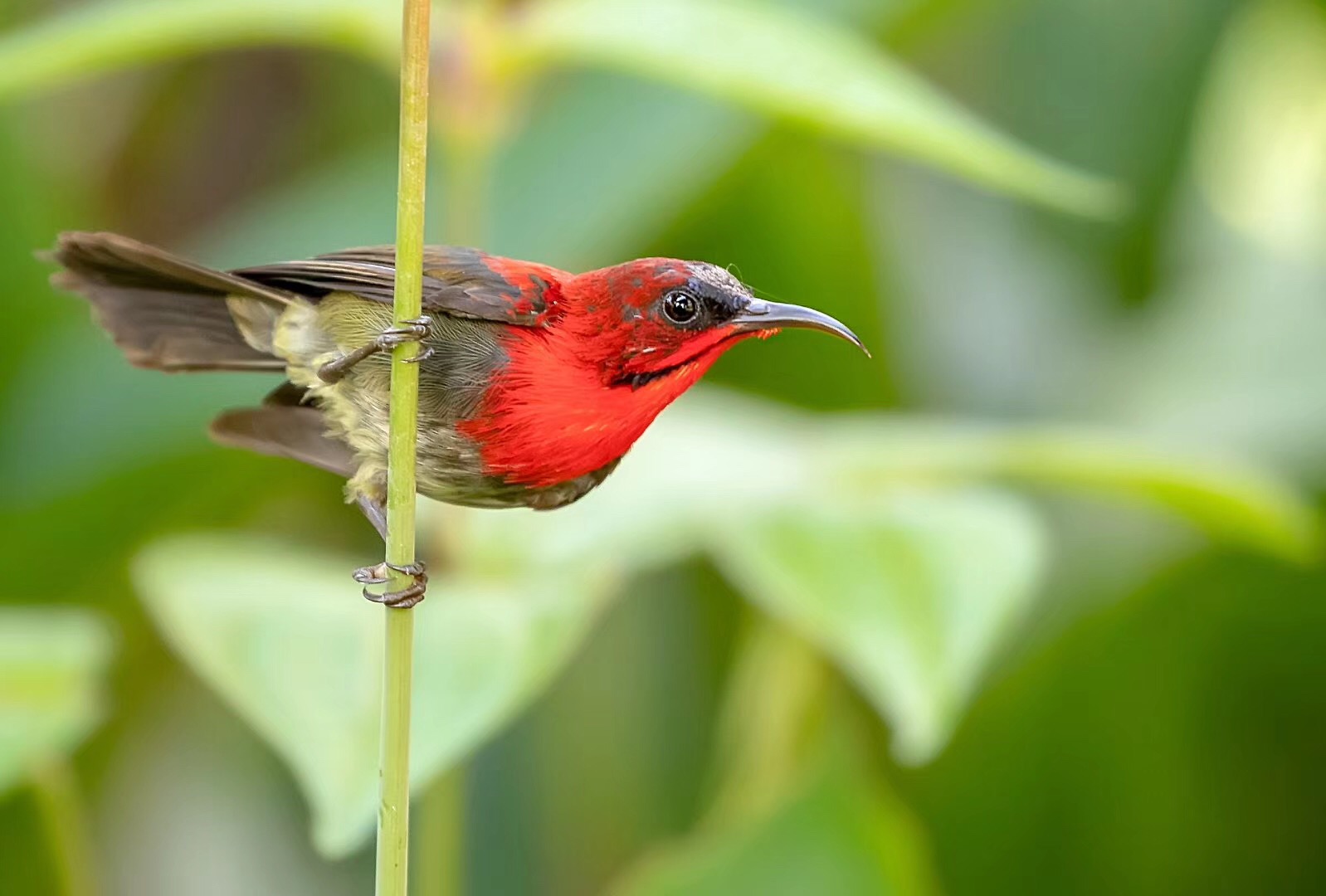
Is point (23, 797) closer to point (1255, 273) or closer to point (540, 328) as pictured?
point (540, 328)

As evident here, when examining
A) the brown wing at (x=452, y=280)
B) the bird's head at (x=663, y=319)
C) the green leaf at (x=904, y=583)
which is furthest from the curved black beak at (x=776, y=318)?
the green leaf at (x=904, y=583)

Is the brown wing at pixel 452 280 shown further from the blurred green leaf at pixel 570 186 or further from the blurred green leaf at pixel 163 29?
the blurred green leaf at pixel 570 186

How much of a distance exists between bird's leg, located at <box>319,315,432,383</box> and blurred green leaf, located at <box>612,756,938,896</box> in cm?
69

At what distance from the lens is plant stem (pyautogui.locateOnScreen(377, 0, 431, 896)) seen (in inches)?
25.6

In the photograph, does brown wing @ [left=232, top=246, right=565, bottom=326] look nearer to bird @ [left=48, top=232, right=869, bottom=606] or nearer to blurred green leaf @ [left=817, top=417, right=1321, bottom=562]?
bird @ [left=48, top=232, right=869, bottom=606]

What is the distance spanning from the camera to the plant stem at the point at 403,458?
651 mm

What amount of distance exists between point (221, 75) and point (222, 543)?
5.22 ft

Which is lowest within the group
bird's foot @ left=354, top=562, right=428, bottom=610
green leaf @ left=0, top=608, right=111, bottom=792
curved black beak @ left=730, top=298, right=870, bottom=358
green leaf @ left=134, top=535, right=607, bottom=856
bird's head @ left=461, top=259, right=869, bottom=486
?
green leaf @ left=0, top=608, right=111, bottom=792

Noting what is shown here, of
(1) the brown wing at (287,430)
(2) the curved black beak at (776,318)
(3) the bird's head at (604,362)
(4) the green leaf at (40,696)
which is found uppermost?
(2) the curved black beak at (776,318)

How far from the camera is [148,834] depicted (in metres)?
2.55

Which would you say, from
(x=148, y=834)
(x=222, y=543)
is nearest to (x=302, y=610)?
(x=222, y=543)

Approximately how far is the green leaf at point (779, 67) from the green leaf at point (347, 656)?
416 millimetres

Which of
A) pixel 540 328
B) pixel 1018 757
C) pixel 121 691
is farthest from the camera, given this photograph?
pixel 121 691

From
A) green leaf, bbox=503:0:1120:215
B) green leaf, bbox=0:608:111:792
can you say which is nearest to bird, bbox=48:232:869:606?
green leaf, bbox=0:608:111:792
